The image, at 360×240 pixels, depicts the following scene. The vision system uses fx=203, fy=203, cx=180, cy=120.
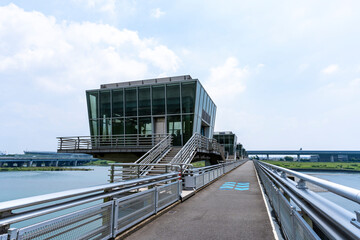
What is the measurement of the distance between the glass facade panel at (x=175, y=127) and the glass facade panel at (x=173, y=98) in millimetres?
738

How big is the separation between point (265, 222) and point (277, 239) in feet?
4.11

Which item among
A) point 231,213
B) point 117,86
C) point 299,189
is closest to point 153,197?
point 231,213

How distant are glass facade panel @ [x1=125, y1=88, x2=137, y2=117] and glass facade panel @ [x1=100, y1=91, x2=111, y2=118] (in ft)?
7.81

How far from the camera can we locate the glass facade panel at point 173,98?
21.4 m

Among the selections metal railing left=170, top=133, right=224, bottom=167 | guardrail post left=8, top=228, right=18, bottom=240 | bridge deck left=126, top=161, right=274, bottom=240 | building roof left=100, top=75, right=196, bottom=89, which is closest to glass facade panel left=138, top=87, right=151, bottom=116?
building roof left=100, top=75, right=196, bottom=89

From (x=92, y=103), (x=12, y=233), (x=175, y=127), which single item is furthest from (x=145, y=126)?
(x=12, y=233)

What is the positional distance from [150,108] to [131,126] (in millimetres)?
3015

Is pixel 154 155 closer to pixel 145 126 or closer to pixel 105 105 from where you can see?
pixel 145 126

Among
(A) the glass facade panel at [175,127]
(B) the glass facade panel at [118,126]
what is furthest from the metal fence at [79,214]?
→ (B) the glass facade panel at [118,126]

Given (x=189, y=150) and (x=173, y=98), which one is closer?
(x=189, y=150)

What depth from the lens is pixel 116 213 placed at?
14.3ft

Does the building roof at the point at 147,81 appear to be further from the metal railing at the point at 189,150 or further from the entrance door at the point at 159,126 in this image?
the metal railing at the point at 189,150

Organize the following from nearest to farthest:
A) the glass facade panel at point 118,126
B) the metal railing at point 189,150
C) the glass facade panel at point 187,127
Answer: the metal railing at point 189,150, the glass facade panel at point 187,127, the glass facade panel at point 118,126

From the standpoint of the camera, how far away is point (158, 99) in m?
22.0
